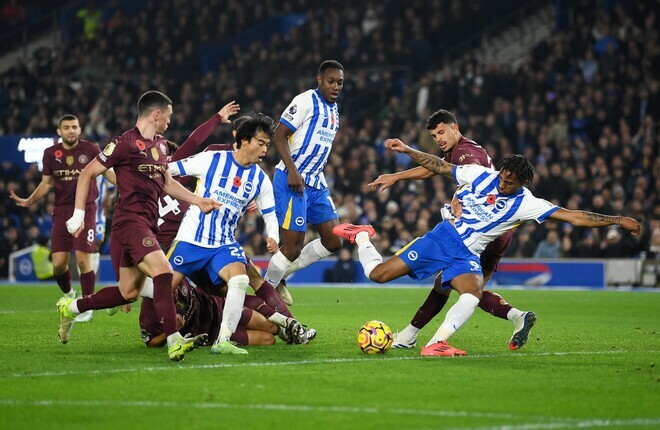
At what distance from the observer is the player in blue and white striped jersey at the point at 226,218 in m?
9.65

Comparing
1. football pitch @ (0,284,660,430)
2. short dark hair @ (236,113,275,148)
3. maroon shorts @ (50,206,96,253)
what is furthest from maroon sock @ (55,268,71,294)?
short dark hair @ (236,113,275,148)

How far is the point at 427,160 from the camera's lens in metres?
10.3

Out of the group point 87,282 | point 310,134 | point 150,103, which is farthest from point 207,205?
point 87,282

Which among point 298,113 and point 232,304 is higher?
point 298,113

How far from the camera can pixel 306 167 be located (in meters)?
12.1

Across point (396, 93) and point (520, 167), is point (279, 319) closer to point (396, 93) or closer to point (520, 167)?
point (520, 167)

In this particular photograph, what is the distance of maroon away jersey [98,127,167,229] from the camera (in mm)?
9305

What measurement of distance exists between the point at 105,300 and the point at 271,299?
1.64 meters

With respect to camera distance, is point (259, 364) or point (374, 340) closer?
point (259, 364)

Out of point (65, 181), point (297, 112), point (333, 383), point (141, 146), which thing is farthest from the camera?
point (65, 181)

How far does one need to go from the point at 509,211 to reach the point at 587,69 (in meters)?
16.6

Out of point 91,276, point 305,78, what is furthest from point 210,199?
point 305,78

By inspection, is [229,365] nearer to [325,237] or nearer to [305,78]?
[325,237]

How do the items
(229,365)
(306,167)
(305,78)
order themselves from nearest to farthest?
(229,365), (306,167), (305,78)
